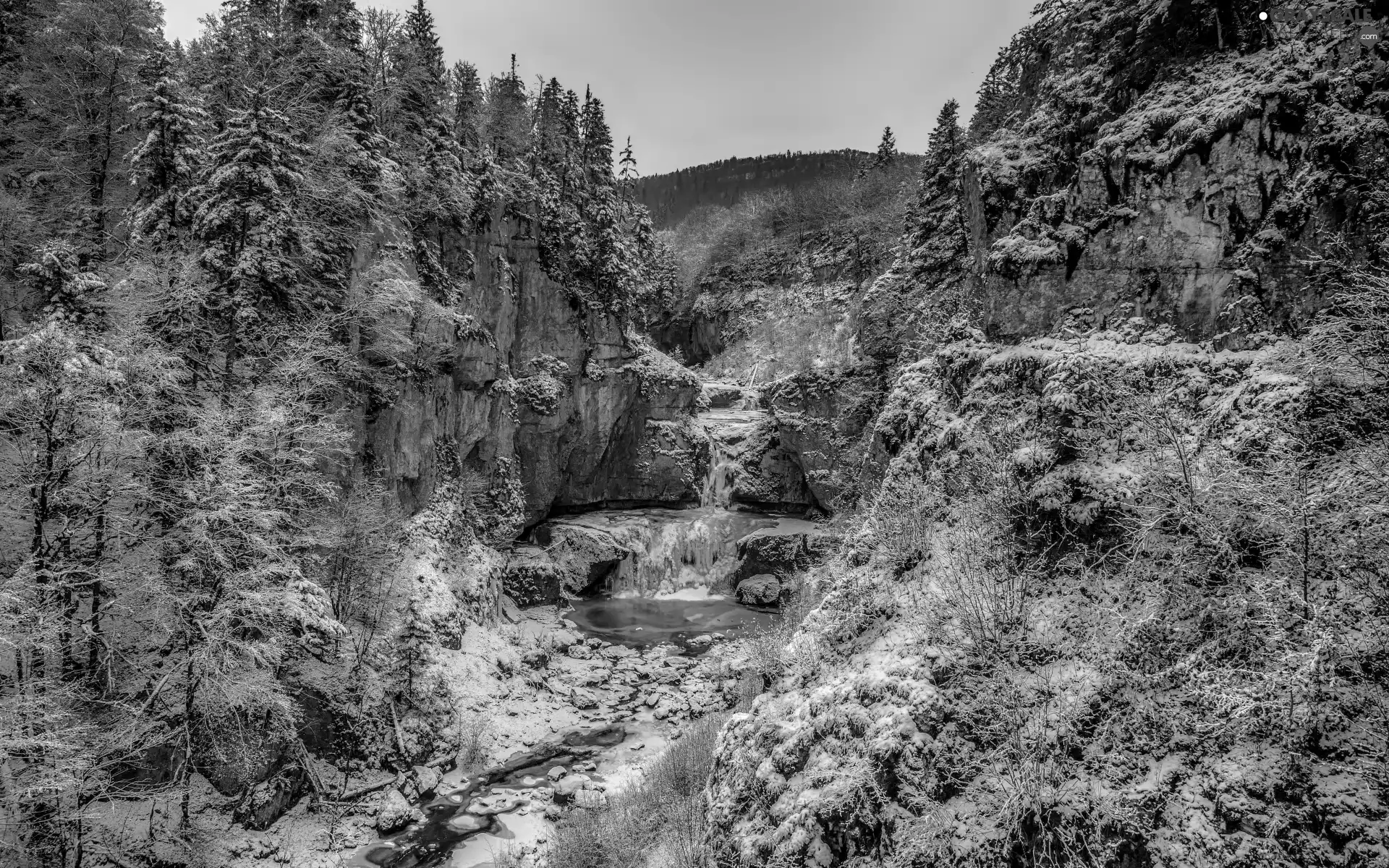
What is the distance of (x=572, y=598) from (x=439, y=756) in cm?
1316

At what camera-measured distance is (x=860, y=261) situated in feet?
158

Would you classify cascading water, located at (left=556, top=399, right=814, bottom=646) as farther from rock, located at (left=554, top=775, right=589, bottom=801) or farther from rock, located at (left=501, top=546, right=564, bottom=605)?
rock, located at (left=554, top=775, right=589, bottom=801)

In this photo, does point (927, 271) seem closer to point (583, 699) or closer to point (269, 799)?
point (583, 699)

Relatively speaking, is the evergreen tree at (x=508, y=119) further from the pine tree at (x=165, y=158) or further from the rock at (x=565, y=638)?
the rock at (x=565, y=638)

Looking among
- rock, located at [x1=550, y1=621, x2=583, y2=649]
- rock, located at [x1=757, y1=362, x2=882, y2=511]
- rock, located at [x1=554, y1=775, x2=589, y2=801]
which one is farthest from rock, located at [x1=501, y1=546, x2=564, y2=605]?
rock, located at [x1=554, y1=775, x2=589, y2=801]

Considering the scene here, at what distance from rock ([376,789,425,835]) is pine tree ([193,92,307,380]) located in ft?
33.5

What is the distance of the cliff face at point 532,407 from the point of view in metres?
21.1

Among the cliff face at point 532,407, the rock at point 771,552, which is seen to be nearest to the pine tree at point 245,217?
the cliff face at point 532,407

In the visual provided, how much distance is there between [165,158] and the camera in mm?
13414

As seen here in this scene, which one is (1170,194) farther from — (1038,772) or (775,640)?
(775,640)

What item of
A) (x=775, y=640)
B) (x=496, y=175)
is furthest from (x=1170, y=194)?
(x=496, y=175)

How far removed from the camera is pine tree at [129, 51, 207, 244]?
13211mm

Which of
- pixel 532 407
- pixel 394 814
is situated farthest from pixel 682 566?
pixel 394 814

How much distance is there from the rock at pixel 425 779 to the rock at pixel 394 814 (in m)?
0.39
